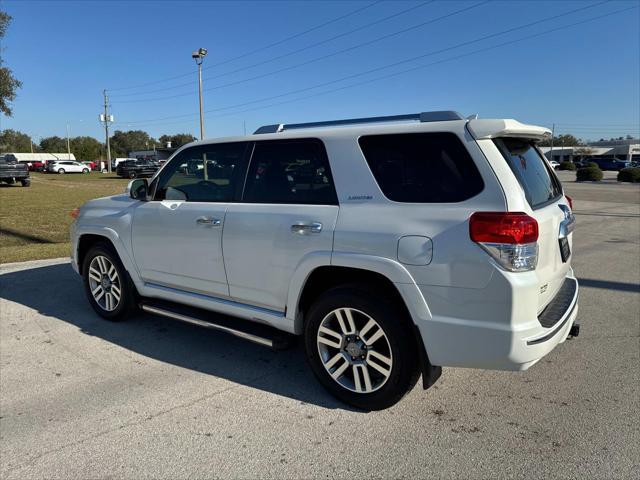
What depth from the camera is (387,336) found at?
9.92ft

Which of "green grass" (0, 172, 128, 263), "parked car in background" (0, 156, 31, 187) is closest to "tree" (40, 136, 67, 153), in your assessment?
"parked car in background" (0, 156, 31, 187)

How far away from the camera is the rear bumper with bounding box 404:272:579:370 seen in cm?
268

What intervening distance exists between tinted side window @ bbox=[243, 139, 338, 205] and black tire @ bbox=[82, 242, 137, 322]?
5.95 ft

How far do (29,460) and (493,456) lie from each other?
Result: 2606mm

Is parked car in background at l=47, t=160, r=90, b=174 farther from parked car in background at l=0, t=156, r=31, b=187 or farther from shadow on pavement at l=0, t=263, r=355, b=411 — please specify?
shadow on pavement at l=0, t=263, r=355, b=411

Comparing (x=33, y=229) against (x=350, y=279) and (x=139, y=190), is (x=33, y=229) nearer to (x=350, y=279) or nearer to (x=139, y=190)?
(x=139, y=190)

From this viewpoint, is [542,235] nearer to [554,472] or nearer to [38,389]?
[554,472]

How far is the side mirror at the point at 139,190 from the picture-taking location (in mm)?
4527

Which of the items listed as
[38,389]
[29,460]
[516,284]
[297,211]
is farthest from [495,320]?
[38,389]

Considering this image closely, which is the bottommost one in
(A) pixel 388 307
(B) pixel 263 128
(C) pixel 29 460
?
(C) pixel 29 460

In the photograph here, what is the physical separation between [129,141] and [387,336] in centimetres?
16652

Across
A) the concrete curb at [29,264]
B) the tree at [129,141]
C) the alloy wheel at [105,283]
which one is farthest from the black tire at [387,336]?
the tree at [129,141]

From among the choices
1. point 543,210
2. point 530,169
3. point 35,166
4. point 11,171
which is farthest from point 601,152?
point 543,210

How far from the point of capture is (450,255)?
8.96 ft
